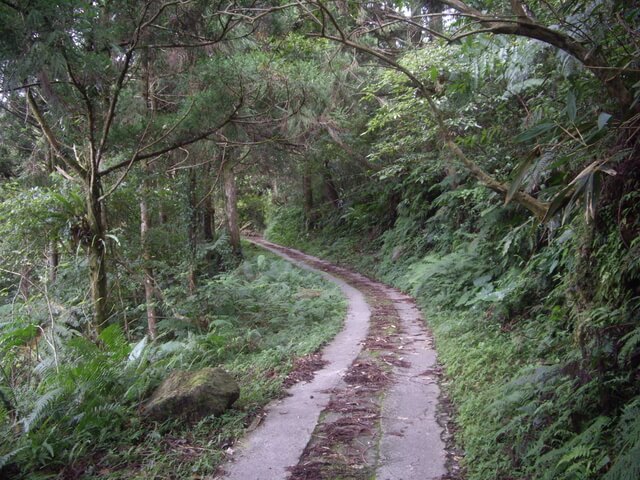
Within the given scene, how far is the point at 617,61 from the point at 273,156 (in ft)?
35.8

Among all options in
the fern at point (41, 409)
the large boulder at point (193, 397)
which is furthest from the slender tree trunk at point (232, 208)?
the fern at point (41, 409)

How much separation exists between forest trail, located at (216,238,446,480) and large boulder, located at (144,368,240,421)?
0.46 metres

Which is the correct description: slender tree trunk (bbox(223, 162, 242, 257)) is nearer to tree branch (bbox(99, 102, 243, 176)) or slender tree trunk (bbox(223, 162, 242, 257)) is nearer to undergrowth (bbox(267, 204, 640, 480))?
tree branch (bbox(99, 102, 243, 176))

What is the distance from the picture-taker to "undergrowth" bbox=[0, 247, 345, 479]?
137 inches

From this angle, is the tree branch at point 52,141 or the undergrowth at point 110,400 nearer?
the undergrowth at point 110,400

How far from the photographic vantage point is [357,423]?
413cm

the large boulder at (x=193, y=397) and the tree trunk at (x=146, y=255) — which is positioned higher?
the tree trunk at (x=146, y=255)

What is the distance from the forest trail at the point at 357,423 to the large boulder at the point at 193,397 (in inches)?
17.9

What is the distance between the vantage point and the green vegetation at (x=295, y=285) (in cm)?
316

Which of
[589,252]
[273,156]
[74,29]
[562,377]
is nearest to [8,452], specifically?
[74,29]

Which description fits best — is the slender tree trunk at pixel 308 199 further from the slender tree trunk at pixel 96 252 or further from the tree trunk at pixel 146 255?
the slender tree trunk at pixel 96 252

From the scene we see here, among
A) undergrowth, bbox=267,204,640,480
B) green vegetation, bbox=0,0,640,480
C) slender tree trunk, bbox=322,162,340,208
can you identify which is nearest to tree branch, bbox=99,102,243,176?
green vegetation, bbox=0,0,640,480

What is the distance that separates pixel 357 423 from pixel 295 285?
8.93m

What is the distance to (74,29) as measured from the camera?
3770 mm
